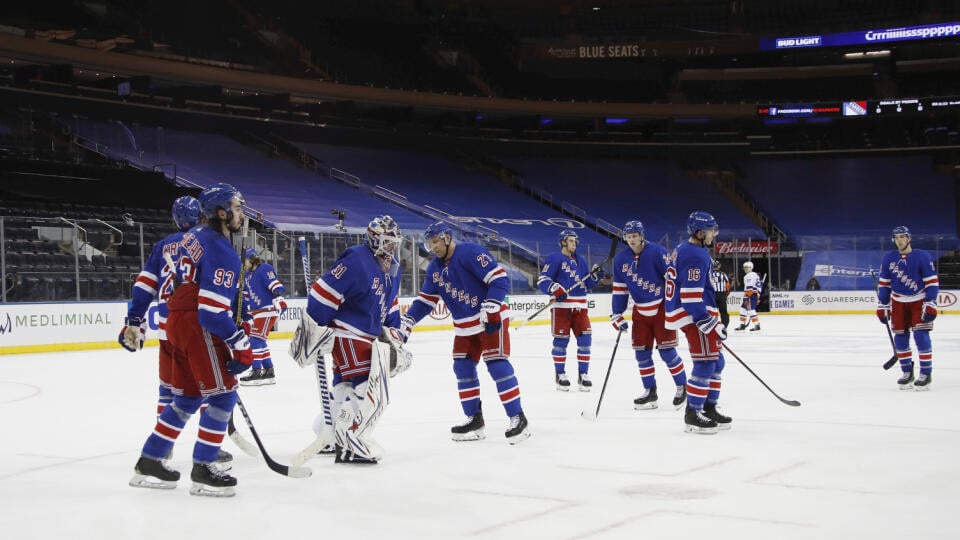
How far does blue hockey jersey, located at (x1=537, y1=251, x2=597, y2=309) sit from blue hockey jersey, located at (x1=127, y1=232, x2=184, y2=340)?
18.7 feet

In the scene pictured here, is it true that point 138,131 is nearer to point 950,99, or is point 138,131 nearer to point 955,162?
point 950,99

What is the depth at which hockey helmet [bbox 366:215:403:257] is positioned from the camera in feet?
21.4

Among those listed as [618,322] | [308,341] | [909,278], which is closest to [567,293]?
[618,322]

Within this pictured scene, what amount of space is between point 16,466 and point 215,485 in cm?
190

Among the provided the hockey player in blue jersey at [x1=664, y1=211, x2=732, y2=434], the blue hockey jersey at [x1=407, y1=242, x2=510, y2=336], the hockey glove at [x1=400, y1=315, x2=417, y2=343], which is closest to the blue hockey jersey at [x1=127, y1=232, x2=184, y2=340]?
the hockey glove at [x1=400, y1=315, x2=417, y2=343]

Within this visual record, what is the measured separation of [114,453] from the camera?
6980 millimetres

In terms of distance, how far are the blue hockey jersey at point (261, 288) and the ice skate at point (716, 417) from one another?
570 cm

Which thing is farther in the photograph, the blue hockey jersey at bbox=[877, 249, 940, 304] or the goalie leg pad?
the blue hockey jersey at bbox=[877, 249, 940, 304]

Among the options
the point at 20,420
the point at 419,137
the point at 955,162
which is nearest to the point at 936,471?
the point at 20,420

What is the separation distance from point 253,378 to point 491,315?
218 inches

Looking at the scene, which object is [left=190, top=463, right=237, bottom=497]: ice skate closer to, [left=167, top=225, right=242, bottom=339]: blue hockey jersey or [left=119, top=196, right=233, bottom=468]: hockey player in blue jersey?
[left=119, top=196, right=233, bottom=468]: hockey player in blue jersey

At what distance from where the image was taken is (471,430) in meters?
7.41

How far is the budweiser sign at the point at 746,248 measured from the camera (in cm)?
2930

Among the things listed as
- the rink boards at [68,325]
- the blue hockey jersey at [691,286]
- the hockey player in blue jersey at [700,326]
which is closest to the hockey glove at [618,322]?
the blue hockey jersey at [691,286]
